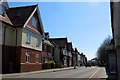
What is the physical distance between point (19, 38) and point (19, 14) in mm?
5181

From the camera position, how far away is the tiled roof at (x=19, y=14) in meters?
38.7

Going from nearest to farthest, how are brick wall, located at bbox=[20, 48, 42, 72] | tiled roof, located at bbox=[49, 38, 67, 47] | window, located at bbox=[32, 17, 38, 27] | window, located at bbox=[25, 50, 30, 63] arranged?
1. brick wall, located at bbox=[20, 48, 42, 72]
2. window, located at bbox=[25, 50, 30, 63]
3. window, located at bbox=[32, 17, 38, 27]
4. tiled roof, located at bbox=[49, 38, 67, 47]

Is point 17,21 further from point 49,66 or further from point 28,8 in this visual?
point 49,66

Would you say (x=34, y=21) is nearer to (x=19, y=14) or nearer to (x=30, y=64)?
(x=19, y=14)

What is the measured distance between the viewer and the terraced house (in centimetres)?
3619

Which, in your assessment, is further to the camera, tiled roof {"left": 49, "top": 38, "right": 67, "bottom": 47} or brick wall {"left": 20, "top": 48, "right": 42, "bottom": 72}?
A: tiled roof {"left": 49, "top": 38, "right": 67, "bottom": 47}

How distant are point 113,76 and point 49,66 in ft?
126

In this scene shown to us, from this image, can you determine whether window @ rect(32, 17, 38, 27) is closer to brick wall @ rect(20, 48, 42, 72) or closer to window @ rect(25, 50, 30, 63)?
brick wall @ rect(20, 48, 42, 72)

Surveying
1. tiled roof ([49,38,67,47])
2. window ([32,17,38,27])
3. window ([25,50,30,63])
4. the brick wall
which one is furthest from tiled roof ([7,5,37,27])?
tiled roof ([49,38,67,47])

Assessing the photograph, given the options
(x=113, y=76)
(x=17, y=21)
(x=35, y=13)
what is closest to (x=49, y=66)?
(x=35, y=13)

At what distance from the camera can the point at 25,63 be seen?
128 feet

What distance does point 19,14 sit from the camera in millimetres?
41156

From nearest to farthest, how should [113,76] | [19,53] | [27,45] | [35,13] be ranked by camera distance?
[113,76], [19,53], [27,45], [35,13]

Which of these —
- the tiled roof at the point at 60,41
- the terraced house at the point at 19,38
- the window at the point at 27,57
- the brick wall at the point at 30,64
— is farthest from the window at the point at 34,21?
the tiled roof at the point at 60,41
